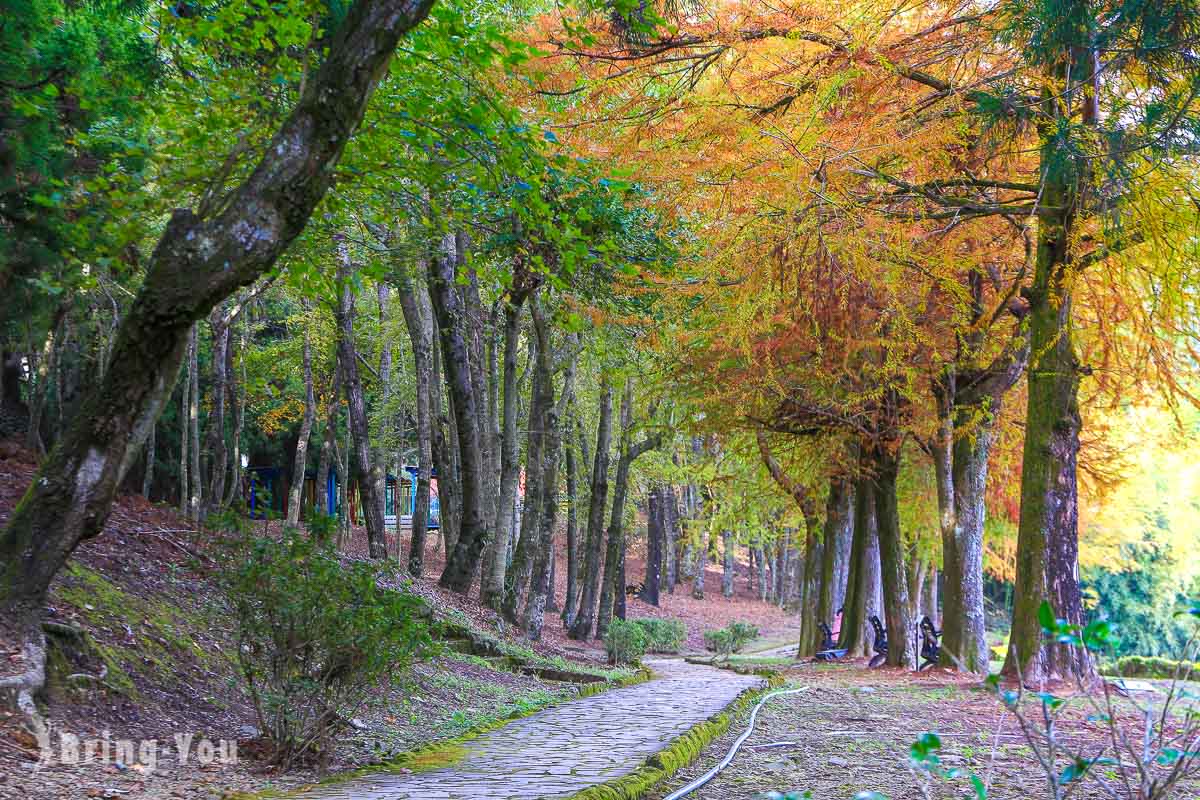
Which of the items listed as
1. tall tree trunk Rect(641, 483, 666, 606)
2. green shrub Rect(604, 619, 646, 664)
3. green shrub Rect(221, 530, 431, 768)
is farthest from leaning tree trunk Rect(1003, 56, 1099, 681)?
tall tree trunk Rect(641, 483, 666, 606)

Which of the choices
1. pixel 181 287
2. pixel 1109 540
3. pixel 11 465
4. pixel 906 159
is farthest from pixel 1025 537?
pixel 1109 540

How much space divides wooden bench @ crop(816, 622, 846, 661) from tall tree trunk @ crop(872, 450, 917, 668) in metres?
1.64

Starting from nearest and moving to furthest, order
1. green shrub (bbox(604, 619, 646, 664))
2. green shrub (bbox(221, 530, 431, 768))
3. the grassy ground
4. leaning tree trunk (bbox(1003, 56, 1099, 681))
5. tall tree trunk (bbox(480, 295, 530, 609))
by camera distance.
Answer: the grassy ground, green shrub (bbox(221, 530, 431, 768)), leaning tree trunk (bbox(1003, 56, 1099, 681)), tall tree trunk (bbox(480, 295, 530, 609)), green shrub (bbox(604, 619, 646, 664))

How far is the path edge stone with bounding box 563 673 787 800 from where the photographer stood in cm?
488

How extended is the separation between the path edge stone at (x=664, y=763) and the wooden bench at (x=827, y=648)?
9198 millimetres

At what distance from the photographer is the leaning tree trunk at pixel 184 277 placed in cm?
513

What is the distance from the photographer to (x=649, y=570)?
33.8 m

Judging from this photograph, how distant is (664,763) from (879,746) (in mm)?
1995

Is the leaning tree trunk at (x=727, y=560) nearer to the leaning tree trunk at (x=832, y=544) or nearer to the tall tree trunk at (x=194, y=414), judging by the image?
the leaning tree trunk at (x=832, y=544)

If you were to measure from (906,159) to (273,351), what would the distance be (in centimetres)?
1767

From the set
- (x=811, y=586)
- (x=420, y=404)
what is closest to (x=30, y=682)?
(x=420, y=404)

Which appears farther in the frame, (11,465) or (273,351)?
(273,351)

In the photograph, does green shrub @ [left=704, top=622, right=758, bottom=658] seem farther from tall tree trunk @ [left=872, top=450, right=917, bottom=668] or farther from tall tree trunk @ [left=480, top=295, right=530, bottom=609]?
tall tree trunk @ [left=480, top=295, right=530, bottom=609]

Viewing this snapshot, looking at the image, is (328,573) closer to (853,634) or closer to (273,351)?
(853,634)
